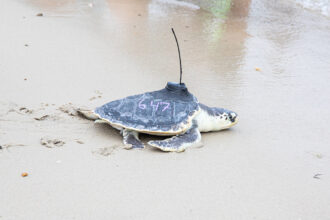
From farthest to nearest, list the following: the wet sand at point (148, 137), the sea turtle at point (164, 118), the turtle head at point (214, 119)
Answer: the turtle head at point (214, 119) < the sea turtle at point (164, 118) < the wet sand at point (148, 137)

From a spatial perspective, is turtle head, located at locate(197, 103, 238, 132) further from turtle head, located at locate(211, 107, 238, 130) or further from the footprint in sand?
the footprint in sand

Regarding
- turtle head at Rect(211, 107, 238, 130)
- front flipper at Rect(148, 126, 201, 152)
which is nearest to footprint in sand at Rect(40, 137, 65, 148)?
front flipper at Rect(148, 126, 201, 152)

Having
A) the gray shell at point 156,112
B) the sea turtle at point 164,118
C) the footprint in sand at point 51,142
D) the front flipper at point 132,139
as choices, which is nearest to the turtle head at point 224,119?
the sea turtle at point 164,118

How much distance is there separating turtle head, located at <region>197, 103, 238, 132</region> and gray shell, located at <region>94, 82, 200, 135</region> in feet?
0.34

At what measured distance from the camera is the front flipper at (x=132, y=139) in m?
2.66

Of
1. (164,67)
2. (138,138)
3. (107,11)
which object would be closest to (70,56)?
(164,67)

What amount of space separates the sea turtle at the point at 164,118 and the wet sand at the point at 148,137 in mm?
96

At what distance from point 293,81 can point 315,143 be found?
1.42 metres

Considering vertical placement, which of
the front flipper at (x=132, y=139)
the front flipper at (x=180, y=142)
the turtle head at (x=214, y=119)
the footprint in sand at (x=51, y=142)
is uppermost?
the turtle head at (x=214, y=119)

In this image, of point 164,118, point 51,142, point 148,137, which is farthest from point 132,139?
point 51,142

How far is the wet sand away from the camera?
208 centimetres

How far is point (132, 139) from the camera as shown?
8.98 feet

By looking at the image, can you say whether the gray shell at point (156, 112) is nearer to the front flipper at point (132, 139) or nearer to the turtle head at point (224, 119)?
the front flipper at point (132, 139)

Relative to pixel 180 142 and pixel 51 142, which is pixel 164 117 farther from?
pixel 51 142
